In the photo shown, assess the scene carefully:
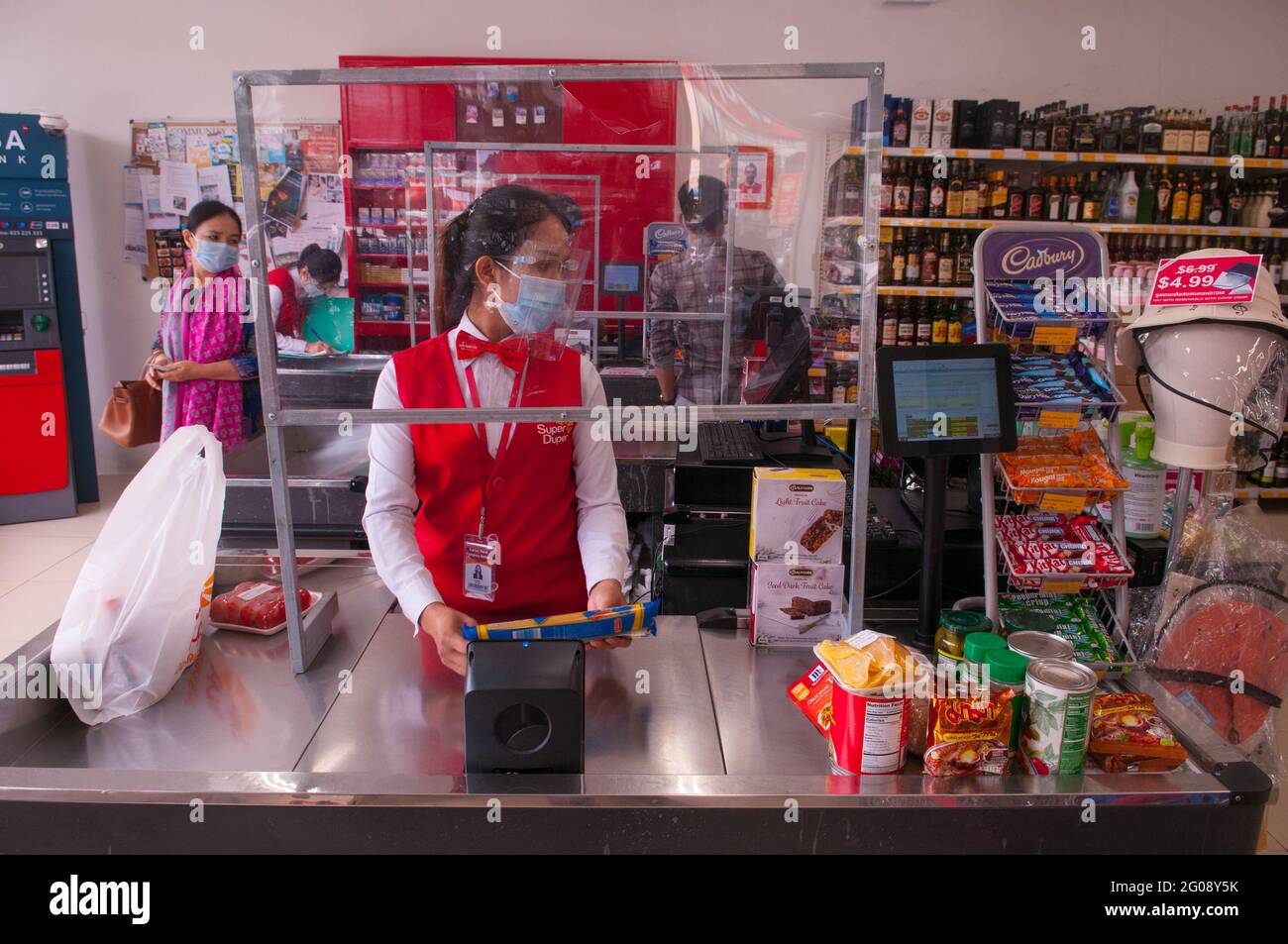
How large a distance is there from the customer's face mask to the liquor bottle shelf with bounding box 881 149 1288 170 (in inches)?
176

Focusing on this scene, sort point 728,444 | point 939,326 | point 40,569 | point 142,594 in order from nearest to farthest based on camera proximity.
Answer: point 142,594, point 728,444, point 40,569, point 939,326

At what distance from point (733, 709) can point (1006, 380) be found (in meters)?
0.82

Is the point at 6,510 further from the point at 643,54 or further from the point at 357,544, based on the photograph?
the point at 643,54

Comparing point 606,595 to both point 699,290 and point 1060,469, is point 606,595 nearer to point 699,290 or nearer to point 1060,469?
point 1060,469

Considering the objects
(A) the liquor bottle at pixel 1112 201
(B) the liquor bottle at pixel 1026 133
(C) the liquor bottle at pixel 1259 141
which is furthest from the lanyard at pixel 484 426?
(C) the liquor bottle at pixel 1259 141

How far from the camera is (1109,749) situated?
1.34 m

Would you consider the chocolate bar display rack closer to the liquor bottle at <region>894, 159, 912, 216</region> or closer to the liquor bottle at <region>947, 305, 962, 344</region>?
the liquor bottle at <region>894, 159, 912, 216</region>

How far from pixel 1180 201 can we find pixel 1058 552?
16.2 feet

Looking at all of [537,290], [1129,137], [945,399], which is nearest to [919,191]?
[1129,137]

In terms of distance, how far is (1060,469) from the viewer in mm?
1943

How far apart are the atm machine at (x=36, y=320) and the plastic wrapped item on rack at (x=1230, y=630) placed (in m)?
5.76

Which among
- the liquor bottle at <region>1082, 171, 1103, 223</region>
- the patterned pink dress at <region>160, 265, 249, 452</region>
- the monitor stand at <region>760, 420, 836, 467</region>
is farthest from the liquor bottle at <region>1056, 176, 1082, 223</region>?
the patterned pink dress at <region>160, 265, 249, 452</region>

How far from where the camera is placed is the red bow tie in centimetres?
166

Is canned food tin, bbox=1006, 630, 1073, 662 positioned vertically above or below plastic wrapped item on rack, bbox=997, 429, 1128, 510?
below
